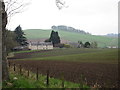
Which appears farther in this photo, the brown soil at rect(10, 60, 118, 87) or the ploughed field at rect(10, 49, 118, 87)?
the ploughed field at rect(10, 49, 118, 87)

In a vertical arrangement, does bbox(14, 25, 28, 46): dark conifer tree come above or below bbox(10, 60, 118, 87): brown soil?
above

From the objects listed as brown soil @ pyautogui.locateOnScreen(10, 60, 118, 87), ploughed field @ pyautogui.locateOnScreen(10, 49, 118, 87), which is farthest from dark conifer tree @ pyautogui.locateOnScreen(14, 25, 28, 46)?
brown soil @ pyautogui.locateOnScreen(10, 60, 118, 87)

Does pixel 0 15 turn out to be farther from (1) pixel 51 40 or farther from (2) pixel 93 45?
(2) pixel 93 45

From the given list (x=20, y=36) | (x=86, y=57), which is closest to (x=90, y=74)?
(x=86, y=57)

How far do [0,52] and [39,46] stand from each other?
371ft

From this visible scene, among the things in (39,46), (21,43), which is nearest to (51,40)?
(39,46)

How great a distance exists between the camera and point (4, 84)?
321 inches

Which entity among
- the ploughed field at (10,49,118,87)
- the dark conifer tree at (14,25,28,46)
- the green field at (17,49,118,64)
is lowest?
the green field at (17,49,118,64)

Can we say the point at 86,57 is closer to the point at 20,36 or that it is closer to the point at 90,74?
the point at 90,74

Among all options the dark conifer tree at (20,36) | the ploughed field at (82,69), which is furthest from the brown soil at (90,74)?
the dark conifer tree at (20,36)

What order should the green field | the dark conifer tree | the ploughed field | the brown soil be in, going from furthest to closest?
the dark conifer tree
the green field
the ploughed field
the brown soil

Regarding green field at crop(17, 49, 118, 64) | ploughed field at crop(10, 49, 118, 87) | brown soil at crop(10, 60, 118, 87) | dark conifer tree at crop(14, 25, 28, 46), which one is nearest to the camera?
brown soil at crop(10, 60, 118, 87)

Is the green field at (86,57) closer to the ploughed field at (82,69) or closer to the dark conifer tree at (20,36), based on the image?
the ploughed field at (82,69)

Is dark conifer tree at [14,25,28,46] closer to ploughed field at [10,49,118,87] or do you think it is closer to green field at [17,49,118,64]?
green field at [17,49,118,64]
